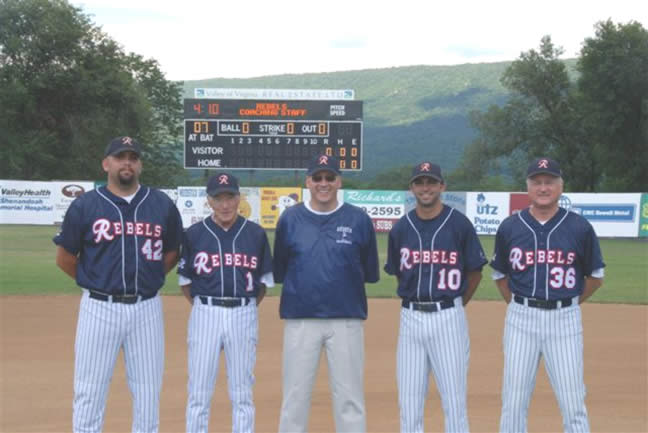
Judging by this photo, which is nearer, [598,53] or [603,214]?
[603,214]

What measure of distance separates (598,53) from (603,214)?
63.4ft

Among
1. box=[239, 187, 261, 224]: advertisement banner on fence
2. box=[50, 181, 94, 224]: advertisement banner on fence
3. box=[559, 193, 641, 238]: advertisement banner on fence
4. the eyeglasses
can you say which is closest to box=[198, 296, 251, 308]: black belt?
the eyeglasses

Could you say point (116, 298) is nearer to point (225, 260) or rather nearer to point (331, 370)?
point (225, 260)

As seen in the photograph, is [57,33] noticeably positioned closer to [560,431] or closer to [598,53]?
[598,53]

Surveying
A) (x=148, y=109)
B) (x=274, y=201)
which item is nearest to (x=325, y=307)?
(x=274, y=201)

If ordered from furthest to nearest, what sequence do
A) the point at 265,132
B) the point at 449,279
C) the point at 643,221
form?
the point at 643,221
the point at 265,132
the point at 449,279

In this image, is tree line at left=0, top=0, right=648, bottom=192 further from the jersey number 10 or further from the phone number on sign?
the jersey number 10

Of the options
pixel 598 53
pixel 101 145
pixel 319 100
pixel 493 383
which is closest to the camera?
pixel 493 383

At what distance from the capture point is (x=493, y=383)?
28.7ft

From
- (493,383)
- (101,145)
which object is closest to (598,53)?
(101,145)

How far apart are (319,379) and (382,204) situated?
77.3ft

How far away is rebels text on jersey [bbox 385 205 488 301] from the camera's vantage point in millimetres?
5633

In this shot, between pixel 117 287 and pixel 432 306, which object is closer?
pixel 117 287

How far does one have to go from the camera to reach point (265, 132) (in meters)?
29.1
